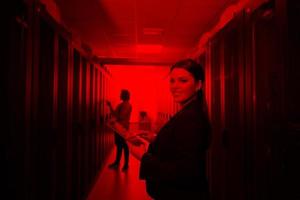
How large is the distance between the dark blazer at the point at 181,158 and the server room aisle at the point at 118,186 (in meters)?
1.80

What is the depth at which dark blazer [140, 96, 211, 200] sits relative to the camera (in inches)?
31.0

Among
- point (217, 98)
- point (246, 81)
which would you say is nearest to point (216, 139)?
point (217, 98)

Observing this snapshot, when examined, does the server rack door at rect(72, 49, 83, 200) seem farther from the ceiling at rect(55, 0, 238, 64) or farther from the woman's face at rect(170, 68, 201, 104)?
the woman's face at rect(170, 68, 201, 104)

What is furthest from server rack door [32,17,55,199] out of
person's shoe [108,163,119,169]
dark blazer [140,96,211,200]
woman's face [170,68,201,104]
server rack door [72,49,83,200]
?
person's shoe [108,163,119,169]

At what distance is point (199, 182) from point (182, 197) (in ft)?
0.30

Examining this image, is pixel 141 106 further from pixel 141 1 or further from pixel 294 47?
pixel 294 47

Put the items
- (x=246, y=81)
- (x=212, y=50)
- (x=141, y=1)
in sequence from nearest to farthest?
(x=246, y=81) → (x=212, y=50) → (x=141, y=1)

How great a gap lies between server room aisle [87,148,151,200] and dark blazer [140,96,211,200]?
5.91 ft

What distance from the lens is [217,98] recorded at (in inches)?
68.1

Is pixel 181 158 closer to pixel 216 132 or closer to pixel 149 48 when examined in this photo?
pixel 216 132

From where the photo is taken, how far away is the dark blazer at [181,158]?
0.79 metres

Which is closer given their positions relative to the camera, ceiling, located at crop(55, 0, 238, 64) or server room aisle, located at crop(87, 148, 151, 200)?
server room aisle, located at crop(87, 148, 151, 200)

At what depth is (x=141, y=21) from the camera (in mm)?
3328

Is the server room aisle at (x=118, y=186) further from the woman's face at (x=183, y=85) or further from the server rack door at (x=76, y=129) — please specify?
the woman's face at (x=183, y=85)
